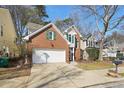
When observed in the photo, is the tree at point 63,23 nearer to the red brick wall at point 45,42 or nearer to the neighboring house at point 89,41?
the neighboring house at point 89,41

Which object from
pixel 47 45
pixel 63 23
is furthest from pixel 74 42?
pixel 47 45

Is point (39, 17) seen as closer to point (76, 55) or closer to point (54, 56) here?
point (76, 55)

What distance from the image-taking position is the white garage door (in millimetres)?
24031

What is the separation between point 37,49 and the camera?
80.5 feet

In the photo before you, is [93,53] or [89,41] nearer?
[93,53]

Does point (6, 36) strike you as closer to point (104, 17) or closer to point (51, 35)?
point (51, 35)

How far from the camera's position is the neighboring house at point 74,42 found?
29359 mm

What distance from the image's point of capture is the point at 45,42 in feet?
83.5

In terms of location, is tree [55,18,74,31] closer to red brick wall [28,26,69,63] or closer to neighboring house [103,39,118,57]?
red brick wall [28,26,69,63]

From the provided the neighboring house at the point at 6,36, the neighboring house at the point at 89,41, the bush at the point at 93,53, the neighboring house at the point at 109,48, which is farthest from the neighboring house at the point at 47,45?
the neighboring house at the point at 109,48

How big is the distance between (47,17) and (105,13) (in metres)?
8.63

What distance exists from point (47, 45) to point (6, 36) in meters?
4.53

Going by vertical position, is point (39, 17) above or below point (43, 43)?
above
